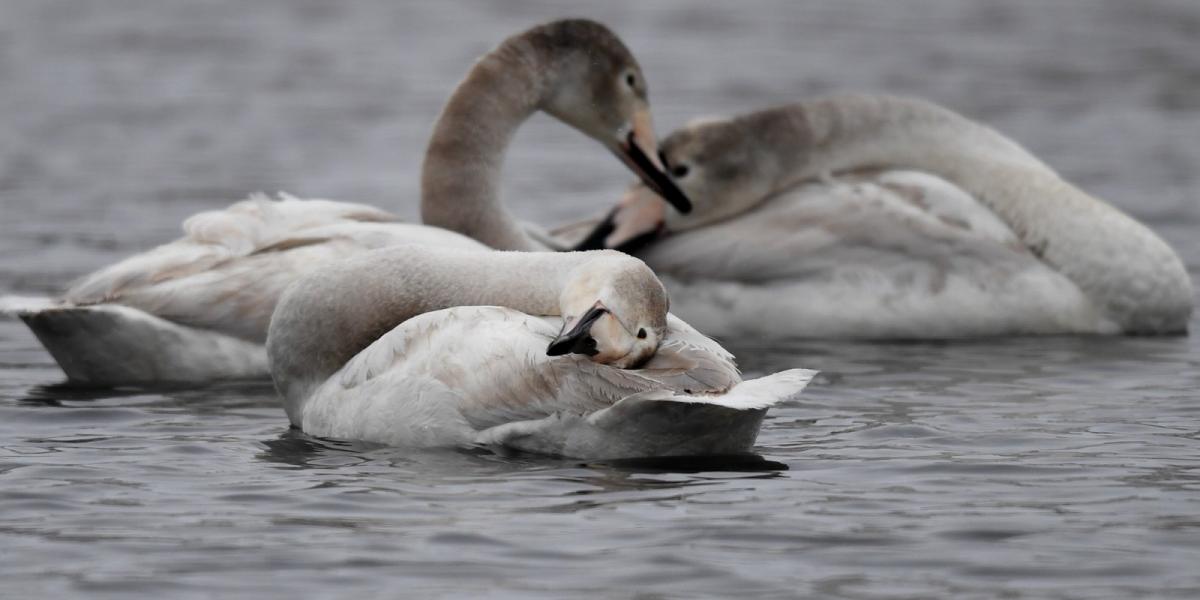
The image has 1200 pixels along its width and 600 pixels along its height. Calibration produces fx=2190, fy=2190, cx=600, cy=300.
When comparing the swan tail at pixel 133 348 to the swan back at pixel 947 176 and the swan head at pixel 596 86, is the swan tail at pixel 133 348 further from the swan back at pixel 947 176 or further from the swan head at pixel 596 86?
the swan back at pixel 947 176

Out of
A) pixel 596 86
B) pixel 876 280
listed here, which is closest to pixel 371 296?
pixel 596 86

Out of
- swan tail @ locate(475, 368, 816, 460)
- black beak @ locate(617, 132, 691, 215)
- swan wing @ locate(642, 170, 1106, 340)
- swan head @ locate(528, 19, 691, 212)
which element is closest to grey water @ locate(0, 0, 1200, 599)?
swan tail @ locate(475, 368, 816, 460)

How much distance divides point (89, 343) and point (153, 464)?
1762 mm

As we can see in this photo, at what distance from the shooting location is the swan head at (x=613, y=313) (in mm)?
6473

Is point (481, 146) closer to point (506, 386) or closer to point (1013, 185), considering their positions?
point (1013, 185)

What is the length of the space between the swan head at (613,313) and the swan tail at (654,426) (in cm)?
19

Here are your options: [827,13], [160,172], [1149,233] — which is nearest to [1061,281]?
[1149,233]

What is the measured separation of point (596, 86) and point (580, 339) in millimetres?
3586

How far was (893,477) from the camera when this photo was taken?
21.5 feet

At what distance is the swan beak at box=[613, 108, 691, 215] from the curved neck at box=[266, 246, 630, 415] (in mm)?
2594

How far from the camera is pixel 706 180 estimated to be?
1038 cm

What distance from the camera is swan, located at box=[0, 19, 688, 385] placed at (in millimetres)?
8469

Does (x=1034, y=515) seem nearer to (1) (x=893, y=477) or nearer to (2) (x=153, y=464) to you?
(1) (x=893, y=477)

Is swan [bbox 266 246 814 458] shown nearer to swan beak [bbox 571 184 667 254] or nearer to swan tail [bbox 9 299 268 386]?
swan tail [bbox 9 299 268 386]
